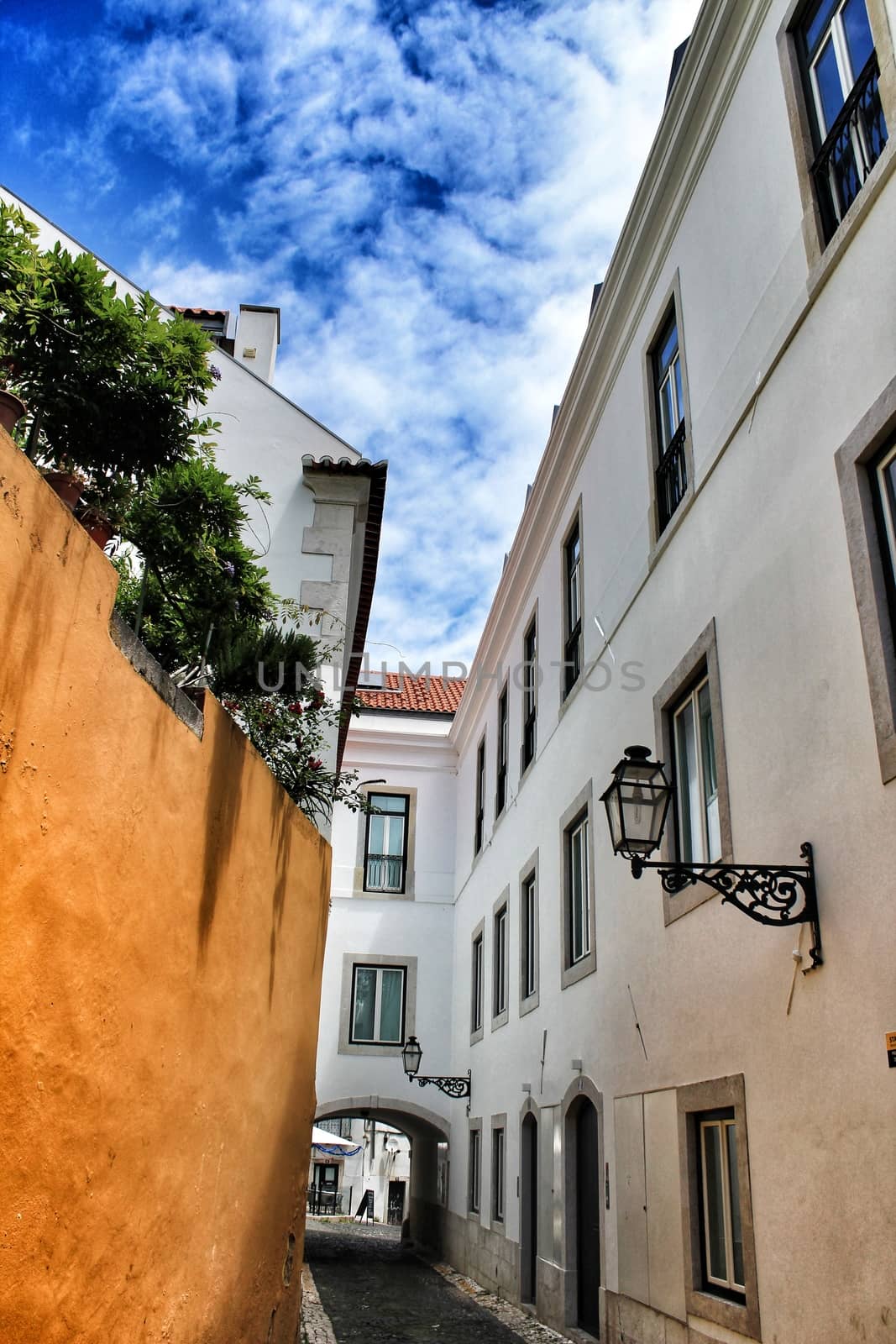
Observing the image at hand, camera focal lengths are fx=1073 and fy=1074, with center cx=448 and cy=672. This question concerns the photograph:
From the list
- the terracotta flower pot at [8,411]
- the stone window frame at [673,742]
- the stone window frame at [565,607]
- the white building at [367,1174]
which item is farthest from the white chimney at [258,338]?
the white building at [367,1174]

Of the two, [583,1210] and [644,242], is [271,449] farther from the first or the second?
[583,1210]

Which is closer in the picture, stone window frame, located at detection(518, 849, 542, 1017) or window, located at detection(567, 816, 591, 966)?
window, located at detection(567, 816, 591, 966)

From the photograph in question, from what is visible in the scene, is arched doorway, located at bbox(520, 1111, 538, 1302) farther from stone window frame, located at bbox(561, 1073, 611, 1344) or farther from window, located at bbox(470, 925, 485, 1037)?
window, located at bbox(470, 925, 485, 1037)

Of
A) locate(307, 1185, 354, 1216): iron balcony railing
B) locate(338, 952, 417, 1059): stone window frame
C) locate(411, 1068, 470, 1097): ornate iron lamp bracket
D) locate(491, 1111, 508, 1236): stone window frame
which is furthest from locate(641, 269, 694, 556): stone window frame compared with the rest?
locate(307, 1185, 354, 1216): iron balcony railing

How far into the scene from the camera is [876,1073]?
4.33 meters

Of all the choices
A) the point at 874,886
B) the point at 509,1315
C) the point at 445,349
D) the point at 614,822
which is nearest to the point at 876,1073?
the point at 874,886

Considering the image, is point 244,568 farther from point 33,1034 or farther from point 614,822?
point 33,1034

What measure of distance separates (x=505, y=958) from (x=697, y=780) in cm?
798

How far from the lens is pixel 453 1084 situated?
16.5 metres

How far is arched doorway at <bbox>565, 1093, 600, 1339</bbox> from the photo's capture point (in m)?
9.12

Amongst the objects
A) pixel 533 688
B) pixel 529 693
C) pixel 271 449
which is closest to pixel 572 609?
Answer: pixel 533 688

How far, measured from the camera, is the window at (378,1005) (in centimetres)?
1762

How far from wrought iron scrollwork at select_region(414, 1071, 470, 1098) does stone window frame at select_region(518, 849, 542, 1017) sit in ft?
13.8

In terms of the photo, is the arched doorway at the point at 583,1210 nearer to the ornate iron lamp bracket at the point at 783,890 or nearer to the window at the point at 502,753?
the ornate iron lamp bracket at the point at 783,890
